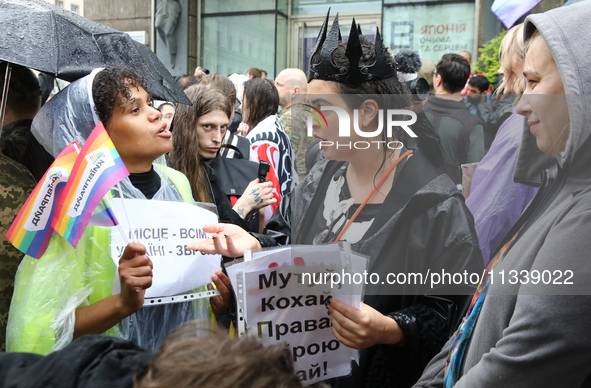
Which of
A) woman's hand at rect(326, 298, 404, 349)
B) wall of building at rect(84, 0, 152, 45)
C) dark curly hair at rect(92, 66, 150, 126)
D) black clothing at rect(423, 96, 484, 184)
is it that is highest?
wall of building at rect(84, 0, 152, 45)

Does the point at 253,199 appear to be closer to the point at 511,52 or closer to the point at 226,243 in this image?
the point at 226,243

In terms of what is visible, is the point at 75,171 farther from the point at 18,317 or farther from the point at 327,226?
the point at 327,226

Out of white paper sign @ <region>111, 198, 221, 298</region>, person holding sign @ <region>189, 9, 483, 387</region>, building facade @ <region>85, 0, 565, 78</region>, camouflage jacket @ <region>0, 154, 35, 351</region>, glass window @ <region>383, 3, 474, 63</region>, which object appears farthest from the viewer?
building facade @ <region>85, 0, 565, 78</region>

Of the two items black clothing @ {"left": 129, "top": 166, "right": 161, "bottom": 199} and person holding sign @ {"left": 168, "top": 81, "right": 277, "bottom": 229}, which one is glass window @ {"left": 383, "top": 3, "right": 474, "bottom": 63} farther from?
black clothing @ {"left": 129, "top": 166, "right": 161, "bottom": 199}

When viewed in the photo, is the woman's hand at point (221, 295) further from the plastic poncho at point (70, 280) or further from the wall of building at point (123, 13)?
the wall of building at point (123, 13)

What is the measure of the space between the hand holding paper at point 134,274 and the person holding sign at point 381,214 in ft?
1.76

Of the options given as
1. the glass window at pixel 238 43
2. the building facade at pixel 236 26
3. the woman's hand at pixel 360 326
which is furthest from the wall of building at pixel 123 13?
the woman's hand at pixel 360 326

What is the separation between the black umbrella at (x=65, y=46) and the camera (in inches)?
98.9

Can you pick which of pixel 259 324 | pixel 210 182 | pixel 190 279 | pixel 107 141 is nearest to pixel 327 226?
pixel 259 324

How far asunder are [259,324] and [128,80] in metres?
1.22

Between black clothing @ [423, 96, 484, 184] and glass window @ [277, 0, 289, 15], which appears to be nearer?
black clothing @ [423, 96, 484, 184]

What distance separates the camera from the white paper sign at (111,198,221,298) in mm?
2156

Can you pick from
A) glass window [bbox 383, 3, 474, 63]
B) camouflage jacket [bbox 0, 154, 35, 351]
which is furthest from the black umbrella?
glass window [bbox 383, 3, 474, 63]

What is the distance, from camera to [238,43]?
13195 millimetres
